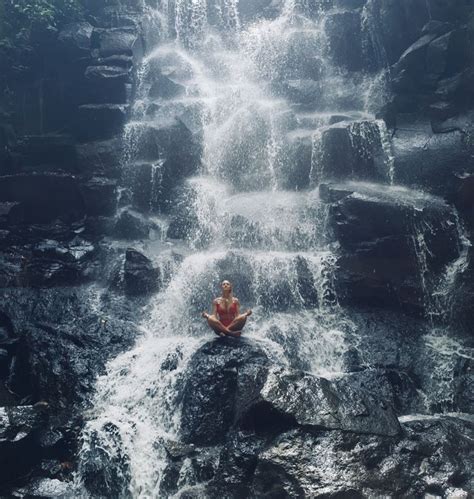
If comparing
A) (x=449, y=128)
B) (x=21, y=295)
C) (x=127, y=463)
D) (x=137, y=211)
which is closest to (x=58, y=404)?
(x=127, y=463)

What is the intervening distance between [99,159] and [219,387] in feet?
33.3

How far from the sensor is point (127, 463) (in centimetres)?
804

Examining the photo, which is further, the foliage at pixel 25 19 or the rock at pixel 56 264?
the foliage at pixel 25 19

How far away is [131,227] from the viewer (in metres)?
14.3

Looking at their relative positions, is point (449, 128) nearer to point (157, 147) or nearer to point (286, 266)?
point (286, 266)

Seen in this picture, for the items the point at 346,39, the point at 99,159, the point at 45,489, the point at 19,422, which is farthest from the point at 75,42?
the point at 45,489

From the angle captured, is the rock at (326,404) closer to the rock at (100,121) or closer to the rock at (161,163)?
the rock at (161,163)

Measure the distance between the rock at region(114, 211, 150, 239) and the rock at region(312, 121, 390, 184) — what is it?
608cm

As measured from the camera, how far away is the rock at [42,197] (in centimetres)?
1444

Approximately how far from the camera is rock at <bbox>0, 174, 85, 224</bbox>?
14438 mm

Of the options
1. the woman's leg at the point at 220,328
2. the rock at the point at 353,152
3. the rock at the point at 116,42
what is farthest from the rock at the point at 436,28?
the woman's leg at the point at 220,328

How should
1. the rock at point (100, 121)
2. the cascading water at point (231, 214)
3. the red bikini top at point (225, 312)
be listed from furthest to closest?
the rock at point (100, 121), the red bikini top at point (225, 312), the cascading water at point (231, 214)

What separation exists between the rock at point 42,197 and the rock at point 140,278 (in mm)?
3820

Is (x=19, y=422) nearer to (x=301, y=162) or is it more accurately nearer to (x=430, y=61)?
(x=301, y=162)
